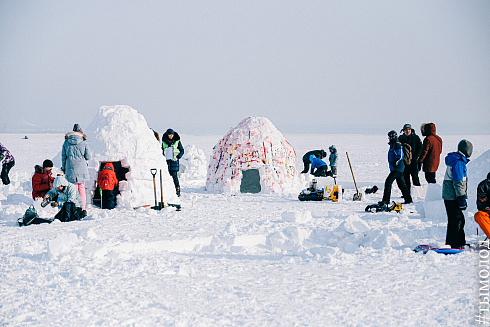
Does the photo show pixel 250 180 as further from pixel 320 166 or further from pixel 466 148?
pixel 466 148

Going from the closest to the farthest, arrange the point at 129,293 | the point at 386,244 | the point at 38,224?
1. the point at 129,293
2. the point at 386,244
3. the point at 38,224

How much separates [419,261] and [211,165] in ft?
27.8

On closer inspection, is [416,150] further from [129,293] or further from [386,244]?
[129,293]

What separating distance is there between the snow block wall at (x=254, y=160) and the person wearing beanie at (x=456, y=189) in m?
6.77

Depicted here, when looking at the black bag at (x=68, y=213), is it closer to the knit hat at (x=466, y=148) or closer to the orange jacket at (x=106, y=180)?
the orange jacket at (x=106, y=180)

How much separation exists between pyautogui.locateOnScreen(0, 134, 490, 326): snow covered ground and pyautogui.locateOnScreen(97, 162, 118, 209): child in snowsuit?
0.95 metres

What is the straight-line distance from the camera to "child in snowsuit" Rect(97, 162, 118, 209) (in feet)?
29.0

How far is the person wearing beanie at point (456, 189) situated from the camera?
5.29 meters

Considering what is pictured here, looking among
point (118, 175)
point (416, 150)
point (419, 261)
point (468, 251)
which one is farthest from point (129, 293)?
point (416, 150)

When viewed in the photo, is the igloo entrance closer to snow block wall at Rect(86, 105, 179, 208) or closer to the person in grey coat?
snow block wall at Rect(86, 105, 179, 208)

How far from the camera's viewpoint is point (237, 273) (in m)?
4.93

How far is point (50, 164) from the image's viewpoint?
893 centimetres

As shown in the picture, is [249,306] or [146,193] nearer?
[249,306]

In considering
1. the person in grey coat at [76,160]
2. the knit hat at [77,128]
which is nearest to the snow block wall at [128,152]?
the knit hat at [77,128]
